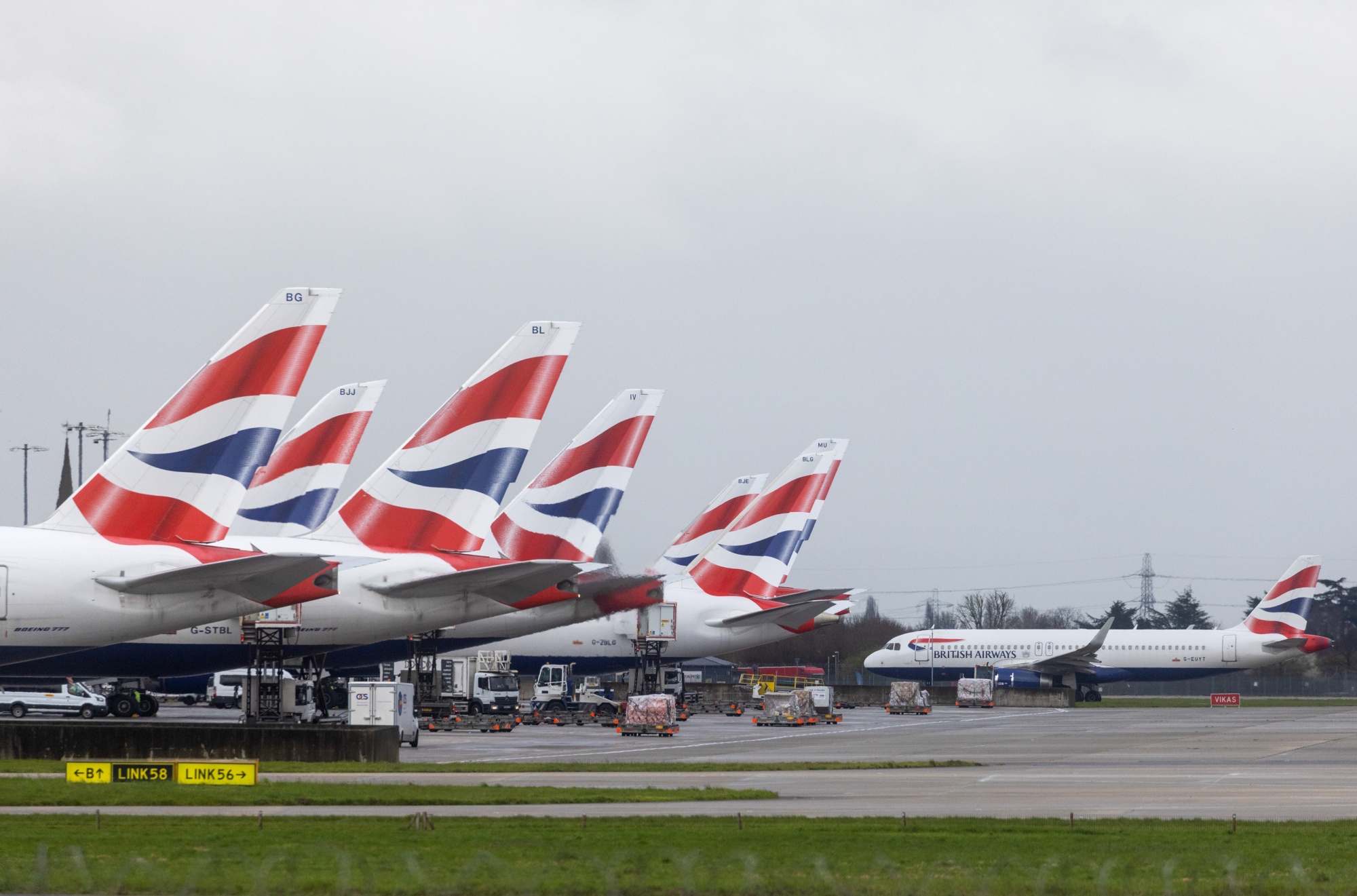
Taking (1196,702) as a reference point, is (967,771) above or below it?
above

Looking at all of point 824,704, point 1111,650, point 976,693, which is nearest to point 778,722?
point 824,704

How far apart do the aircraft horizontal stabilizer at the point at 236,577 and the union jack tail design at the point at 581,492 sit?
52.6 feet

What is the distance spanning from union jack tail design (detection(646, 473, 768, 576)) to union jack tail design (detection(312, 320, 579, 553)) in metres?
39.0

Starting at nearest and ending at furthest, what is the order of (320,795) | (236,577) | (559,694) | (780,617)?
(320,795)
(236,577)
(780,617)
(559,694)

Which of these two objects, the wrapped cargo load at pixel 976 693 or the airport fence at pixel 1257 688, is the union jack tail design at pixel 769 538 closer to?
the wrapped cargo load at pixel 976 693

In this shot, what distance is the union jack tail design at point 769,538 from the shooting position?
251 ft

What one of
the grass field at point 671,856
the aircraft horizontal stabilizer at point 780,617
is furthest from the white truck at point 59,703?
the grass field at point 671,856

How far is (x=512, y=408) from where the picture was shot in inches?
1661

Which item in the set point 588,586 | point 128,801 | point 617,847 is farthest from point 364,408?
point 617,847

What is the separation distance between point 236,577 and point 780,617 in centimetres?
4440

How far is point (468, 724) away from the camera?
56250 millimetres

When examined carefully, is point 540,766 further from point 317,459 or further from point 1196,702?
point 1196,702

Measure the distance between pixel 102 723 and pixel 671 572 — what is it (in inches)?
1990

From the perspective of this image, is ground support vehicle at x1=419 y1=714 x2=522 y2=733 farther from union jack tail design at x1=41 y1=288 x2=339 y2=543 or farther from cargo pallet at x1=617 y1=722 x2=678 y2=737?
union jack tail design at x1=41 y1=288 x2=339 y2=543
